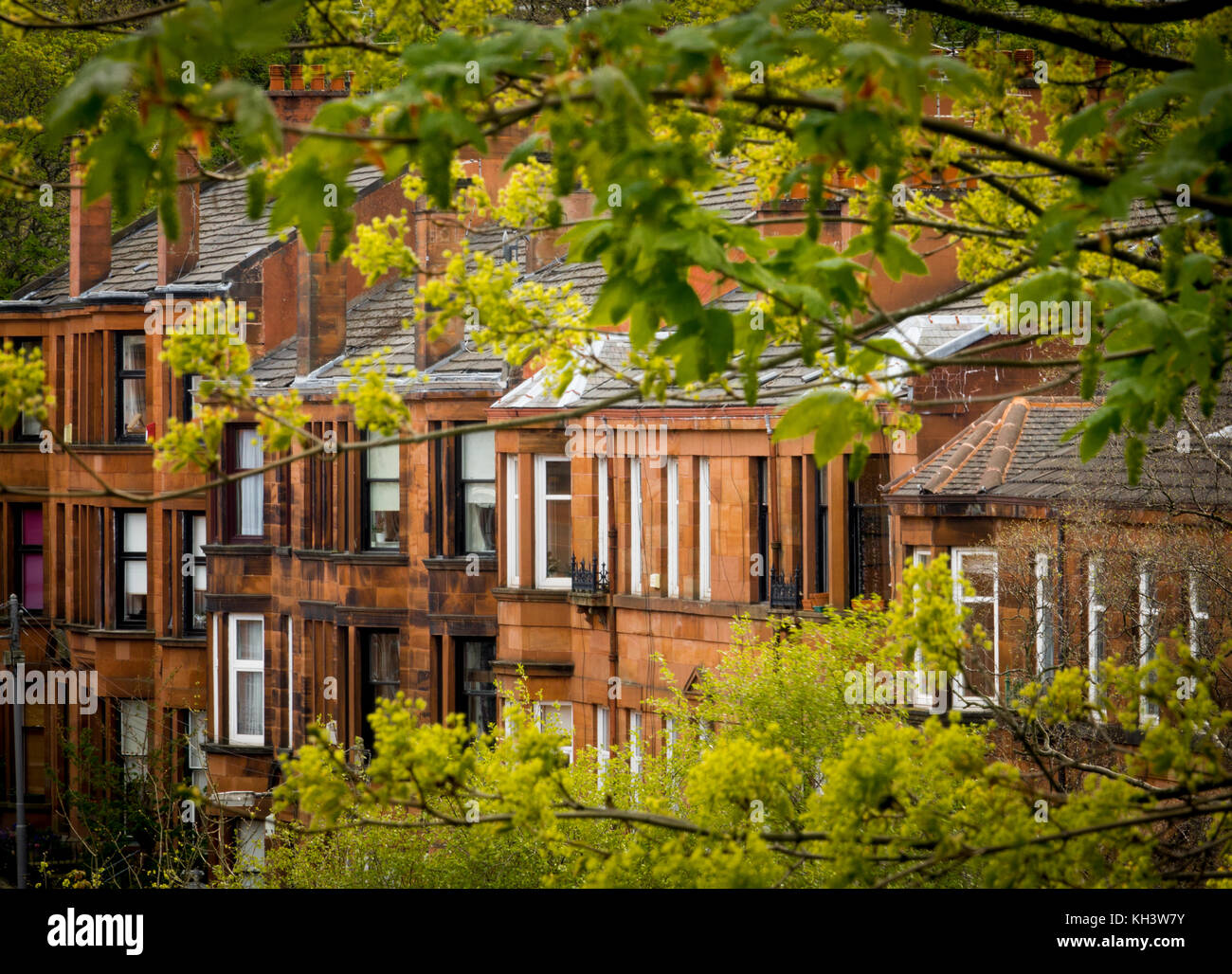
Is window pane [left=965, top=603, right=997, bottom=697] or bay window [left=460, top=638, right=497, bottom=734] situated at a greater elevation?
window pane [left=965, top=603, right=997, bottom=697]

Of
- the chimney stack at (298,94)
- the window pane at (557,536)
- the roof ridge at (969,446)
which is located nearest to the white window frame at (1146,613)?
the roof ridge at (969,446)

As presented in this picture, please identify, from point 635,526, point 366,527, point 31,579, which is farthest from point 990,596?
point 31,579

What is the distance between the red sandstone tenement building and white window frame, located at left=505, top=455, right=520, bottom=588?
2.0 inches

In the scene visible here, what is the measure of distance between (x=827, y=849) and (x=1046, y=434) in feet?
52.7

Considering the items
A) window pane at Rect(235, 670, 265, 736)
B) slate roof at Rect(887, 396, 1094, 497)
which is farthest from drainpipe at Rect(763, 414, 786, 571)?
window pane at Rect(235, 670, 265, 736)

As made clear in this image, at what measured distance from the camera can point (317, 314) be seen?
33531 mm

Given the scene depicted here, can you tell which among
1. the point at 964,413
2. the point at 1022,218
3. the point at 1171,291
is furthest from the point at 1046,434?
the point at 1171,291

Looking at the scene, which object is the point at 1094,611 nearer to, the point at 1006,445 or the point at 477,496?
the point at 1006,445

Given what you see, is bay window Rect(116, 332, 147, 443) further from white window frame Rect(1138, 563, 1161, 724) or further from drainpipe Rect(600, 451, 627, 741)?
white window frame Rect(1138, 563, 1161, 724)

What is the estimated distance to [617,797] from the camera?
19.8 m

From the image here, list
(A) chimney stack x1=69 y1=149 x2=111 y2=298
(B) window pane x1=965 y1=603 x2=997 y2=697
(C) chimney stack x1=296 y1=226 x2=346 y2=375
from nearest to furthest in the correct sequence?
(B) window pane x1=965 y1=603 x2=997 y2=697 < (C) chimney stack x1=296 y1=226 x2=346 y2=375 < (A) chimney stack x1=69 y1=149 x2=111 y2=298

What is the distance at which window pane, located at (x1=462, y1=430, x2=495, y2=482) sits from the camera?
30.9 meters

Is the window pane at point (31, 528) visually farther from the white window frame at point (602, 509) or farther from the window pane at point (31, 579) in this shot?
the white window frame at point (602, 509)

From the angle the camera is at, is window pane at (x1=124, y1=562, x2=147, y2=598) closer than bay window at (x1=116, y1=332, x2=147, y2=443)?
No
